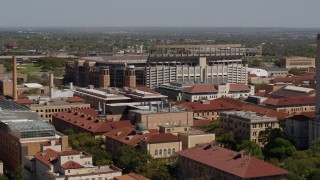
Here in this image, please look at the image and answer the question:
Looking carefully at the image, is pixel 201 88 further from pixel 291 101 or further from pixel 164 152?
pixel 164 152

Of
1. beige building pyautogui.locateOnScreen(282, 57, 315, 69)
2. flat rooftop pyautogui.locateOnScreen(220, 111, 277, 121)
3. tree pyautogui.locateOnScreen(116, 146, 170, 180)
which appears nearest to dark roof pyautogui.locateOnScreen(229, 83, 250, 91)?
flat rooftop pyautogui.locateOnScreen(220, 111, 277, 121)

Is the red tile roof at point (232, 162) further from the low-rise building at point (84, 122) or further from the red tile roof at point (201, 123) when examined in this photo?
the red tile roof at point (201, 123)

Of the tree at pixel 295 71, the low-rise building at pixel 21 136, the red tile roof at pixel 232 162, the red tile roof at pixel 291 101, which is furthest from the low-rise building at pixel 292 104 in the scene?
the tree at pixel 295 71

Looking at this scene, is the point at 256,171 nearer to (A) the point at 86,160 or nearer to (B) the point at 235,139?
(A) the point at 86,160

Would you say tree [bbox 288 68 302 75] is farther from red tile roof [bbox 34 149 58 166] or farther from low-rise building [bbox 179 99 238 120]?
red tile roof [bbox 34 149 58 166]

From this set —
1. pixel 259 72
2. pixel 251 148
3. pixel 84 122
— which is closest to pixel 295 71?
pixel 259 72

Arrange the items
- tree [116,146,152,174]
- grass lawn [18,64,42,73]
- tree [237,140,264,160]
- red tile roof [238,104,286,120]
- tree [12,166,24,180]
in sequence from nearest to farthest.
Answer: tree [12,166,24,180]
tree [116,146,152,174]
tree [237,140,264,160]
red tile roof [238,104,286,120]
grass lawn [18,64,42,73]

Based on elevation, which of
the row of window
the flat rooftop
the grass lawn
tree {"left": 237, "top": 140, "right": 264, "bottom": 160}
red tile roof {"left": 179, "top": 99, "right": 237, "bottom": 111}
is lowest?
the grass lawn
